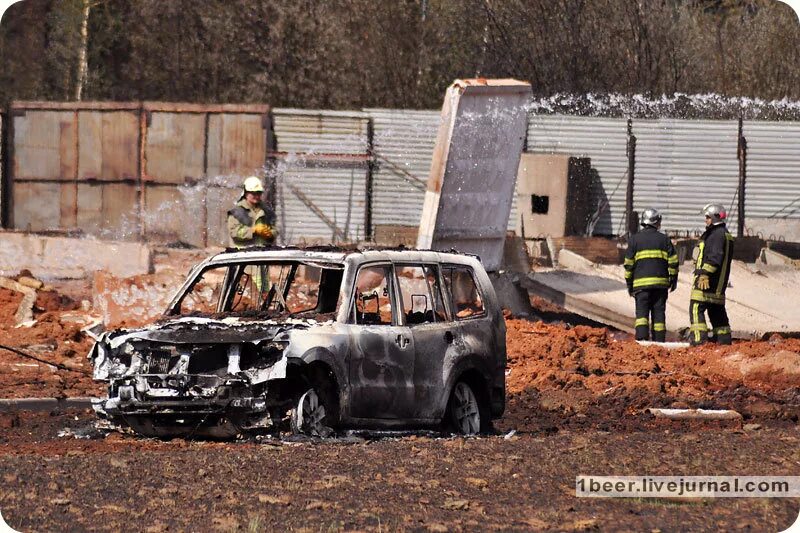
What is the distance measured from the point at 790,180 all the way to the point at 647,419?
71.4 ft

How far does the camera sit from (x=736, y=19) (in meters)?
36.6

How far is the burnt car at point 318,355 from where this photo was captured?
385 inches

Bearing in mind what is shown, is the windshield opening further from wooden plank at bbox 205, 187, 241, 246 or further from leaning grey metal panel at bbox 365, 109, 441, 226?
leaning grey metal panel at bbox 365, 109, 441, 226

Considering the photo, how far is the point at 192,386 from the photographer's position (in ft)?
32.1

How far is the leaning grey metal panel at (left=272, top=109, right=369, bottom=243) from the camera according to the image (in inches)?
1304

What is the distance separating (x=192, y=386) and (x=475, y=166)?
11.7m

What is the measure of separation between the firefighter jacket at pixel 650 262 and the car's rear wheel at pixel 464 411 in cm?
642

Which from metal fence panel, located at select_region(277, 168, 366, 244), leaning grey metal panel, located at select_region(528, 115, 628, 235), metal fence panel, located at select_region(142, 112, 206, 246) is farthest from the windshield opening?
leaning grey metal panel, located at select_region(528, 115, 628, 235)

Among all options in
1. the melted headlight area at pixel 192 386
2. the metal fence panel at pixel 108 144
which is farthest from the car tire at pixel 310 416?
the metal fence panel at pixel 108 144

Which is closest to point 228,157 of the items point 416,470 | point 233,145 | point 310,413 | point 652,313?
point 233,145

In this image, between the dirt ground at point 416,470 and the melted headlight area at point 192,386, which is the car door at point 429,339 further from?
the melted headlight area at point 192,386

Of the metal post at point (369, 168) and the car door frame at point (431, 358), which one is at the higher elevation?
the metal post at point (369, 168)

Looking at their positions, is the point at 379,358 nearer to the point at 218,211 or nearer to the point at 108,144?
the point at 218,211

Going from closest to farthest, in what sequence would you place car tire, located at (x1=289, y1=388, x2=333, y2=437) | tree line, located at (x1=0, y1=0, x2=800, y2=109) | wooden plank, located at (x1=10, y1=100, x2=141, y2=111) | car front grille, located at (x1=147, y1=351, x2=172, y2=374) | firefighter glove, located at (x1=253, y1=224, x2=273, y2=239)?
car tire, located at (x1=289, y1=388, x2=333, y2=437), car front grille, located at (x1=147, y1=351, x2=172, y2=374), firefighter glove, located at (x1=253, y1=224, x2=273, y2=239), wooden plank, located at (x1=10, y1=100, x2=141, y2=111), tree line, located at (x1=0, y1=0, x2=800, y2=109)
